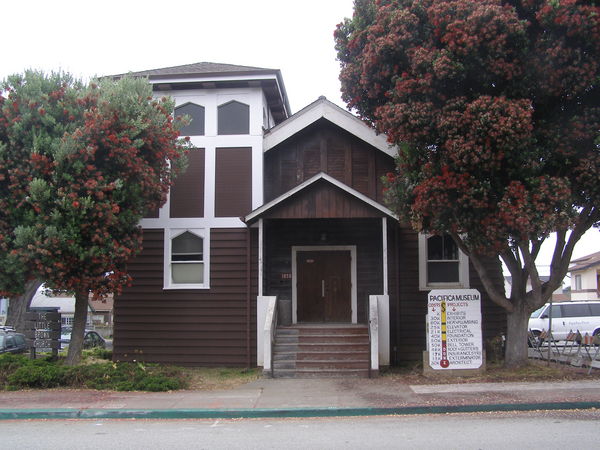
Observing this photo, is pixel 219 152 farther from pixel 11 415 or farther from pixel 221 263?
pixel 11 415

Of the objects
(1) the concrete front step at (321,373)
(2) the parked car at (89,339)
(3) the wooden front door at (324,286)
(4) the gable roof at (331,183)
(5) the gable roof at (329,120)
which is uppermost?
(5) the gable roof at (329,120)

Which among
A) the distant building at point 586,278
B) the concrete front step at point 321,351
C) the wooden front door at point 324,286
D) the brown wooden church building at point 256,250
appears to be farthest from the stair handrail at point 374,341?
the distant building at point 586,278

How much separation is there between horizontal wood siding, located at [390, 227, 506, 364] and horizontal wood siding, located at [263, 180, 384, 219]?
2.00 m

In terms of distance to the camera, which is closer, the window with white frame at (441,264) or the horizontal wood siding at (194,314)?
the horizontal wood siding at (194,314)

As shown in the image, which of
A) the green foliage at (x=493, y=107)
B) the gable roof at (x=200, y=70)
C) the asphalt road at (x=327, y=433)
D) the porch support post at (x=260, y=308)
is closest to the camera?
the asphalt road at (x=327, y=433)

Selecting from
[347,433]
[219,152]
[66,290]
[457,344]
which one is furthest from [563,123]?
[66,290]

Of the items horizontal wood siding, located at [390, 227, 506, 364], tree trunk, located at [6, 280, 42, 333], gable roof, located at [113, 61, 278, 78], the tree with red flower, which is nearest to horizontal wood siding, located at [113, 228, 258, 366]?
the tree with red flower

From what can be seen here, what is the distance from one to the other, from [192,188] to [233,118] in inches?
86.2

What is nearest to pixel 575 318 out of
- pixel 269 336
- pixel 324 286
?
pixel 324 286

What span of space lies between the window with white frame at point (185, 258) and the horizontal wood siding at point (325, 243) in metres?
→ 1.72

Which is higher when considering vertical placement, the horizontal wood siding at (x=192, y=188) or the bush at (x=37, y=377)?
the horizontal wood siding at (x=192, y=188)

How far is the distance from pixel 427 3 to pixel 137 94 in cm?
637

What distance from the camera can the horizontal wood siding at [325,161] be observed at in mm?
16656

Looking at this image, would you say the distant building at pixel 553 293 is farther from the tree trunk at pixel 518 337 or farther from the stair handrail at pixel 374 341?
the stair handrail at pixel 374 341
